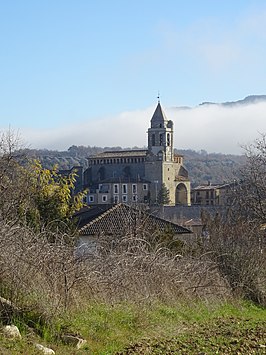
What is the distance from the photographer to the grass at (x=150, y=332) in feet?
34.5

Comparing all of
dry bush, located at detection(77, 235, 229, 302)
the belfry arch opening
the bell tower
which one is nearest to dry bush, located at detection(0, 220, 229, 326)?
dry bush, located at detection(77, 235, 229, 302)

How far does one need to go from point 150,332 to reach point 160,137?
397ft

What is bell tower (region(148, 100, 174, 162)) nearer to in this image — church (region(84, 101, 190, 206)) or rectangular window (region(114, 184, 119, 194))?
church (region(84, 101, 190, 206))

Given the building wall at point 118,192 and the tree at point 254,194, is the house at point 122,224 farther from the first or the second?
the building wall at point 118,192

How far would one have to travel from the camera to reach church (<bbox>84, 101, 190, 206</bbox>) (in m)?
124

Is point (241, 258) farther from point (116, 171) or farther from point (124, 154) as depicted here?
point (124, 154)

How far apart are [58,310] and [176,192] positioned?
4732 inches

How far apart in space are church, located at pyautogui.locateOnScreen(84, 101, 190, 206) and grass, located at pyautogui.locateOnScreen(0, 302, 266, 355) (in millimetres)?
105980

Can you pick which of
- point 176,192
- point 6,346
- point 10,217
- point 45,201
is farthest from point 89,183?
point 6,346

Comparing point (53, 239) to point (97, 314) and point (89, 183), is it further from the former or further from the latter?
point (89, 183)

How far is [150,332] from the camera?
12094 mm

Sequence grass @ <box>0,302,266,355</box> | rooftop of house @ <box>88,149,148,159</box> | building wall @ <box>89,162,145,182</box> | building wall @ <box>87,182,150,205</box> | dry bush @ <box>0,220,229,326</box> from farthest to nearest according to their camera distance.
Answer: rooftop of house @ <box>88,149,148,159</box> < building wall @ <box>89,162,145,182</box> < building wall @ <box>87,182,150,205</box> < dry bush @ <box>0,220,229,326</box> < grass @ <box>0,302,266,355</box>

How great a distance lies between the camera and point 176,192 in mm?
131000

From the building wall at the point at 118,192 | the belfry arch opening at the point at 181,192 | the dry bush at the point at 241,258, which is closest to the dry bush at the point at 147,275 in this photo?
the dry bush at the point at 241,258
